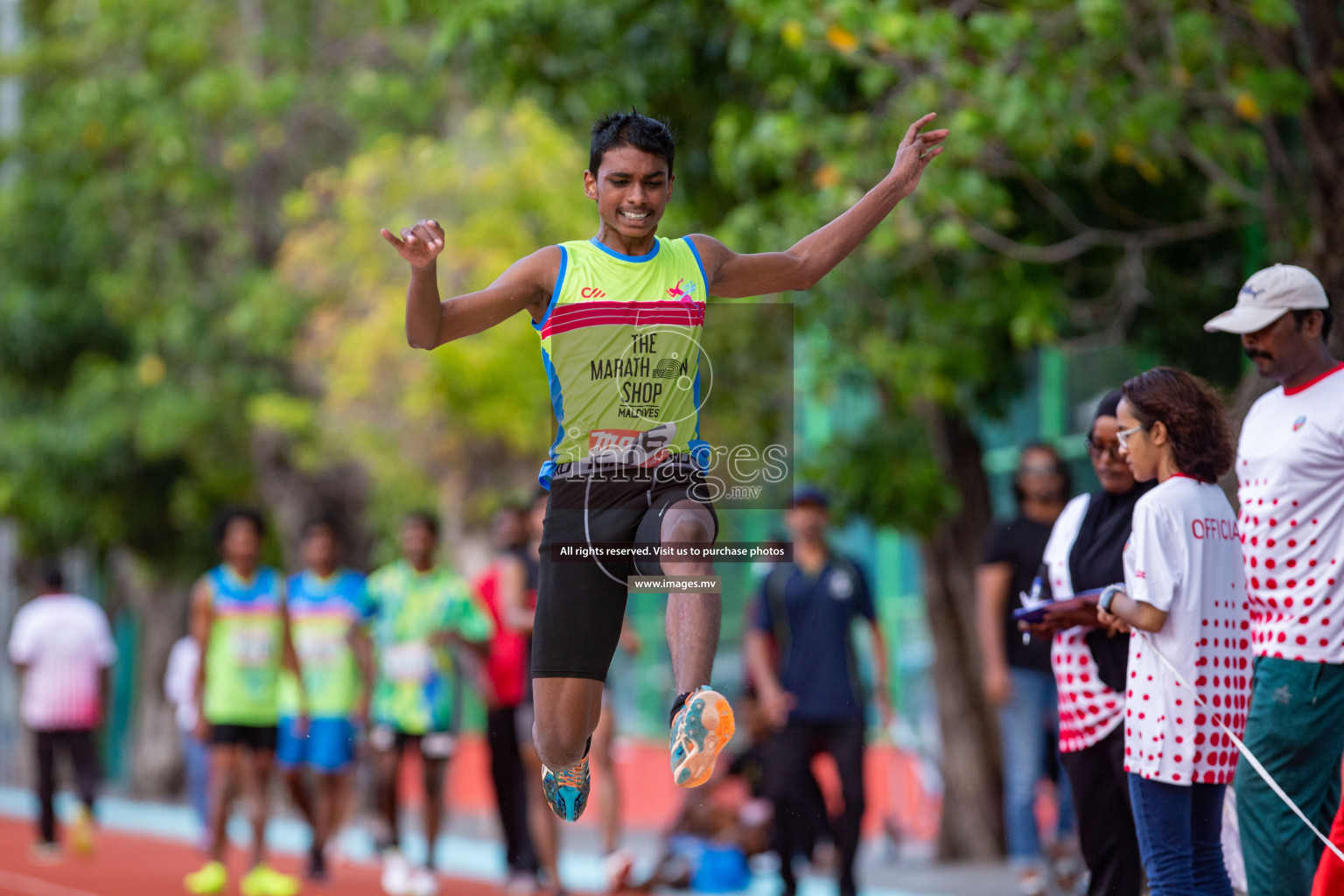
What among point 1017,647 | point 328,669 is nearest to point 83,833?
point 328,669

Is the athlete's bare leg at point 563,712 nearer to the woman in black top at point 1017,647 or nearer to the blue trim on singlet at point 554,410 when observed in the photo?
the blue trim on singlet at point 554,410

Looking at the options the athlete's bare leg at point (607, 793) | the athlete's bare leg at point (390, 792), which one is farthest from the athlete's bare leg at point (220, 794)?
the athlete's bare leg at point (607, 793)

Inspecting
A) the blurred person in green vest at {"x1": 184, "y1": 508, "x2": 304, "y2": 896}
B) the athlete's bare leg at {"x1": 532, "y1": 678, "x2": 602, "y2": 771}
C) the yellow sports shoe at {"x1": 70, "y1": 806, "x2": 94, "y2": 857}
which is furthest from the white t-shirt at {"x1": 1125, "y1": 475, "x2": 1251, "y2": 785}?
the yellow sports shoe at {"x1": 70, "y1": 806, "x2": 94, "y2": 857}

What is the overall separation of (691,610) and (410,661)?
6527 millimetres

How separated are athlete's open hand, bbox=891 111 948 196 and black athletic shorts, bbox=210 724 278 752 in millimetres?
7316

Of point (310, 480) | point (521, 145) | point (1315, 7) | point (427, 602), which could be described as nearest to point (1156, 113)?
point (1315, 7)

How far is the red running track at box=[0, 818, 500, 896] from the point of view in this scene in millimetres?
12000

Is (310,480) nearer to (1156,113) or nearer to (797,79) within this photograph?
(797,79)

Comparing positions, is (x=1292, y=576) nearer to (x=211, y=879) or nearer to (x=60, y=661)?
(x=211, y=879)

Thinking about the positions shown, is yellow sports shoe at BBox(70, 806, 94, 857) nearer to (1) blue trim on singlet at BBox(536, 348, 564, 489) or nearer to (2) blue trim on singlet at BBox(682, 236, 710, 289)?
(1) blue trim on singlet at BBox(536, 348, 564, 489)

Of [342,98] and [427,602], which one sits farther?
[342,98]

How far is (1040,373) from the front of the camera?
15.3m

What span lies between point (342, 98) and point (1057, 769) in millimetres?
15171

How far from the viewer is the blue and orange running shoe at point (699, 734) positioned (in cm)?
516
